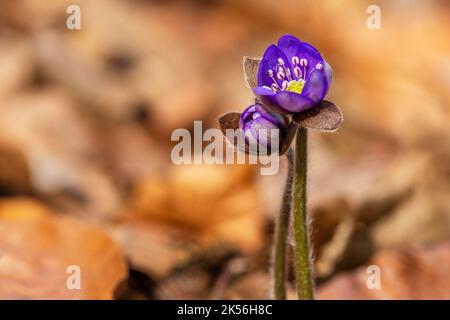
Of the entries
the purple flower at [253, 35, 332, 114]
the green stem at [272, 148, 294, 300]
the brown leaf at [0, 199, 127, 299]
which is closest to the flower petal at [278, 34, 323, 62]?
the purple flower at [253, 35, 332, 114]

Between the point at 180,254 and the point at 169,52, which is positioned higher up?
the point at 169,52

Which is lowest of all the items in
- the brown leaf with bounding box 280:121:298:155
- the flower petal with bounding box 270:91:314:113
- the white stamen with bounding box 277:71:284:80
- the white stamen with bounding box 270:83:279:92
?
the brown leaf with bounding box 280:121:298:155

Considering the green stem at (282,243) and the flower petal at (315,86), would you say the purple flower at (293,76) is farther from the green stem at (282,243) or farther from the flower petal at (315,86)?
the green stem at (282,243)

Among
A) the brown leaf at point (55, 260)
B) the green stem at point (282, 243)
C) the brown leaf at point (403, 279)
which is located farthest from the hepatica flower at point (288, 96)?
the brown leaf at point (403, 279)

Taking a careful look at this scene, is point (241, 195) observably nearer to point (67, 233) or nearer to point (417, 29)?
point (67, 233)

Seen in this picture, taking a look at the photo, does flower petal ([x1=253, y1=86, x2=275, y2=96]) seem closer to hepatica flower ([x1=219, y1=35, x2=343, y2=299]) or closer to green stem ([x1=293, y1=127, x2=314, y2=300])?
hepatica flower ([x1=219, y1=35, x2=343, y2=299])

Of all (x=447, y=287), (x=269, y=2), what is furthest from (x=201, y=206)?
(x=269, y=2)
